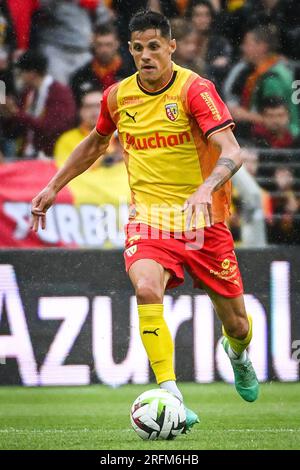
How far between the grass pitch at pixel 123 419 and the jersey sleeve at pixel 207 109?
1.76 meters

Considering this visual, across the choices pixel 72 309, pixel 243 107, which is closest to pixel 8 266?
pixel 72 309

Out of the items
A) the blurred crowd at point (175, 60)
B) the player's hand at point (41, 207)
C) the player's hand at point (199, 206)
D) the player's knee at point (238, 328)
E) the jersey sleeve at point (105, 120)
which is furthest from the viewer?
the blurred crowd at point (175, 60)

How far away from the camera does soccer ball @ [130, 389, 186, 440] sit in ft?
20.3

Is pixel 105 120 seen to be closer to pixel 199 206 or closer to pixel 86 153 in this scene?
pixel 86 153

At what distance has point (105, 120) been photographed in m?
7.29

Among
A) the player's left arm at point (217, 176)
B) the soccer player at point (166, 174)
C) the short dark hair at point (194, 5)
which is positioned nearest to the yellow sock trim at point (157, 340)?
the soccer player at point (166, 174)

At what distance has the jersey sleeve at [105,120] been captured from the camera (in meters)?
7.21

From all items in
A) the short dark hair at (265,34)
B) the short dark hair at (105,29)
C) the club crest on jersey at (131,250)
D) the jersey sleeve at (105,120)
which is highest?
the short dark hair at (105,29)

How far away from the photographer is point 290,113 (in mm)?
10977

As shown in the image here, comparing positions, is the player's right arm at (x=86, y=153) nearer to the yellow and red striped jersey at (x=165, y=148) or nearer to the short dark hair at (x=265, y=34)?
the yellow and red striped jersey at (x=165, y=148)

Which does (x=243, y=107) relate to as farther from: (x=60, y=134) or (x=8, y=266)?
(x=8, y=266)

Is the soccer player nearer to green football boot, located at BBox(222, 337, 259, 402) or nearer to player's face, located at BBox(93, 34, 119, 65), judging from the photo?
green football boot, located at BBox(222, 337, 259, 402)

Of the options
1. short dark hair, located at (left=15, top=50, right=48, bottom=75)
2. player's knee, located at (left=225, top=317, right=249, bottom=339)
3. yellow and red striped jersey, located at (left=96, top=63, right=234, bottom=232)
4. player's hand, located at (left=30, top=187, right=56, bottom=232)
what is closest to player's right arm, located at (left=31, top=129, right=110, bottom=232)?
player's hand, located at (left=30, top=187, right=56, bottom=232)

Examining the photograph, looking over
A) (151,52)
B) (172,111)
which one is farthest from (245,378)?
(151,52)
